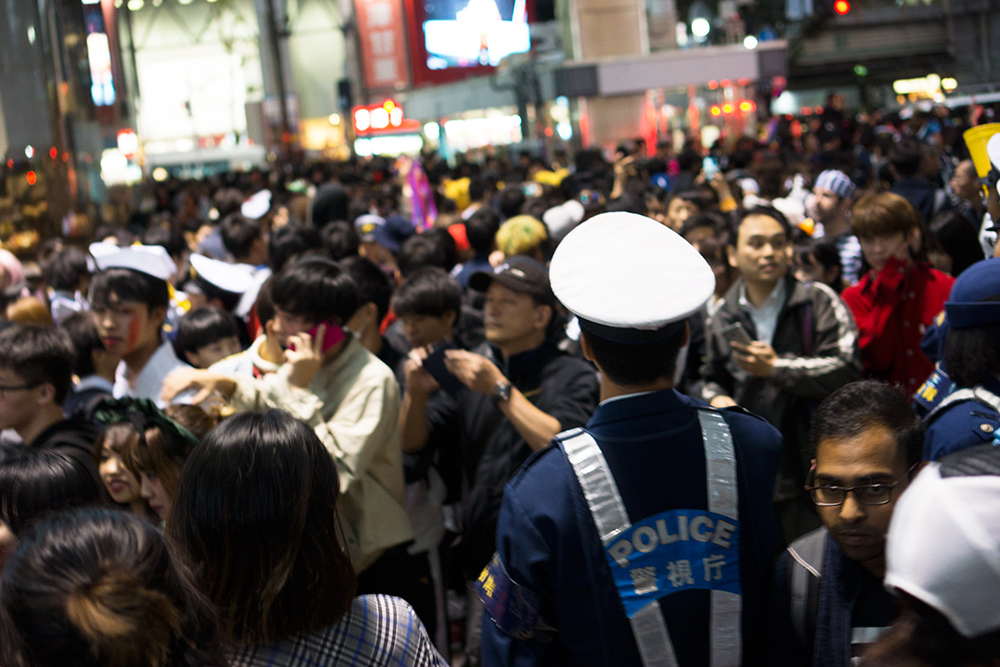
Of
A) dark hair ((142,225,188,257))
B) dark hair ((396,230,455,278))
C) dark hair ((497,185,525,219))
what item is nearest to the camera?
dark hair ((396,230,455,278))

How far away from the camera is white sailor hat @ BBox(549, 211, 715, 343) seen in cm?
196

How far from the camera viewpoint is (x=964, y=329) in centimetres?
256

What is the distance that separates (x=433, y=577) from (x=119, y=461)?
4.75 feet

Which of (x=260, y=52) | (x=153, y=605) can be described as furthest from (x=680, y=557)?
(x=260, y=52)

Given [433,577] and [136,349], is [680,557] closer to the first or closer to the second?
[433,577]

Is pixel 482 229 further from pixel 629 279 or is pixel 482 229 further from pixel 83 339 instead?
pixel 629 279

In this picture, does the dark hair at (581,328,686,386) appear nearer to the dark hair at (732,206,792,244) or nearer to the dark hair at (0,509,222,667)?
the dark hair at (0,509,222,667)

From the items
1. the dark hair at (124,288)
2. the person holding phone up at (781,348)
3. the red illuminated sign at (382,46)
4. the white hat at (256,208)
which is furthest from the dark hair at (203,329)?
the red illuminated sign at (382,46)

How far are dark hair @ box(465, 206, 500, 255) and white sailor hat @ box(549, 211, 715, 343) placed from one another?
4199 mm

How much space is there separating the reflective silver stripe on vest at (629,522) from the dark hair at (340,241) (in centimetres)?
490

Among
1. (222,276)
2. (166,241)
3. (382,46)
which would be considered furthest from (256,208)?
(382,46)

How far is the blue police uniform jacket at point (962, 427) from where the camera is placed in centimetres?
236

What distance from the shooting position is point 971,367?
8.16 feet

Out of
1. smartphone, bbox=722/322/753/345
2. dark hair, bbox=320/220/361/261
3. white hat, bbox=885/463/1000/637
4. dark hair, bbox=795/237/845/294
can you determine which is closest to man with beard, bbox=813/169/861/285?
dark hair, bbox=795/237/845/294
